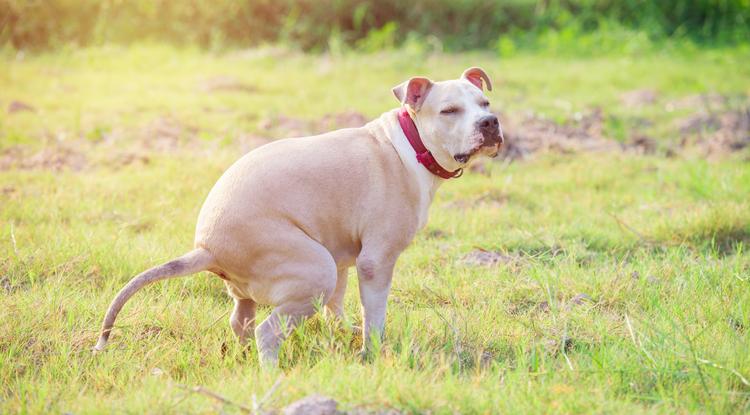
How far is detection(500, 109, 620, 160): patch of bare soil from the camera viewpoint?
833 cm

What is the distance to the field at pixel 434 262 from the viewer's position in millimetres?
3422

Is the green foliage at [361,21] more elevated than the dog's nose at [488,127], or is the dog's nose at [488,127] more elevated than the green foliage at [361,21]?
the dog's nose at [488,127]

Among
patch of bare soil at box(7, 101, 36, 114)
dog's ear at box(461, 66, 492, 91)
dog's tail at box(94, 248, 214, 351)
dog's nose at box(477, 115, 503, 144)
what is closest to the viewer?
dog's tail at box(94, 248, 214, 351)

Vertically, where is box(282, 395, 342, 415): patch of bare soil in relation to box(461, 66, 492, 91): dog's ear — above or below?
below

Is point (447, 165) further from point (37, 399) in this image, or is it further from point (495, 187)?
point (495, 187)

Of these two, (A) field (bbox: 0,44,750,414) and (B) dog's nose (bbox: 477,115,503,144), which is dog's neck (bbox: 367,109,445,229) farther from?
(A) field (bbox: 0,44,750,414)

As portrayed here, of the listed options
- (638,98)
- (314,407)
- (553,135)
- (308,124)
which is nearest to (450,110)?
(314,407)

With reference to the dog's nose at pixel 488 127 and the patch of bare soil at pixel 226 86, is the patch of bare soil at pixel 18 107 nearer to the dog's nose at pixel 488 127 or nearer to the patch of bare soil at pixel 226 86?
the patch of bare soil at pixel 226 86

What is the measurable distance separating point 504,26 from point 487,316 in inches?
520

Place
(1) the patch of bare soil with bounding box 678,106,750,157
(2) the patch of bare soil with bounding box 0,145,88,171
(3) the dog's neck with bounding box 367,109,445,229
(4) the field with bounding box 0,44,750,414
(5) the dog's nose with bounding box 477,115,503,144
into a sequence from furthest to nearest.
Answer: (1) the patch of bare soil with bounding box 678,106,750,157 → (2) the patch of bare soil with bounding box 0,145,88,171 → (3) the dog's neck with bounding box 367,109,445,229 → (5) the dog's nose with bounding box 477,115,503,144 → (4) the field with bounding box 0,44,750,414

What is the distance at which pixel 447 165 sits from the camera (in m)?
4.34

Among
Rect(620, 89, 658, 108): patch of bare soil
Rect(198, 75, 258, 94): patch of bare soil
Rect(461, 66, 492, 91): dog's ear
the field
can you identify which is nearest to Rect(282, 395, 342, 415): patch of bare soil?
the field

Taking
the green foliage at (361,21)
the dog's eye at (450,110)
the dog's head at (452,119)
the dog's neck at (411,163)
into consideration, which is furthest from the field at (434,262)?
the green foliage at (361,21)

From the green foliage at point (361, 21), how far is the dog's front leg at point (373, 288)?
10.7 metres
